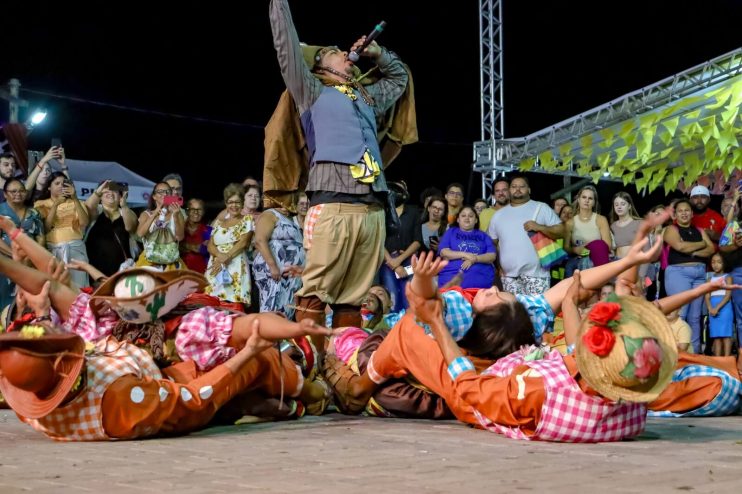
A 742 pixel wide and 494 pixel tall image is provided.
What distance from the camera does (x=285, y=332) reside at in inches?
140

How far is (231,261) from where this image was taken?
834 cm

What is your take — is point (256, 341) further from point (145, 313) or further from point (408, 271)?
point (408, 271)

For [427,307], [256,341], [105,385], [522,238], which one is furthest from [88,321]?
[522,238]

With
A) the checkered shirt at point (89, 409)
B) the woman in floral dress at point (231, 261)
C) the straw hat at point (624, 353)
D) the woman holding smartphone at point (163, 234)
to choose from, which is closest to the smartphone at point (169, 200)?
the woman holding smartphone at point (163, 234)

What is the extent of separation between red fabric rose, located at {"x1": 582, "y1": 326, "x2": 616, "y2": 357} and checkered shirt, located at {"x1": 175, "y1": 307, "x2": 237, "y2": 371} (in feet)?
4.90

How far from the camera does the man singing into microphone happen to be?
5.41 meters

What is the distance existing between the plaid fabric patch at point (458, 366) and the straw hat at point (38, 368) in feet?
4.58

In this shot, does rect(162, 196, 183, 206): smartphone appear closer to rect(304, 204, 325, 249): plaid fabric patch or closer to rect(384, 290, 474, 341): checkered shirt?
rect(304, 204, 325, 249): plaid fabric patch

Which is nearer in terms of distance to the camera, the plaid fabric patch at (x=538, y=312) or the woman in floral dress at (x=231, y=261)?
the plaid fabric patch at (x=538, y=312)

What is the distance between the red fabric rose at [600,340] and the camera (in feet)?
10.6

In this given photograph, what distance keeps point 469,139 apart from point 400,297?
9.73 m

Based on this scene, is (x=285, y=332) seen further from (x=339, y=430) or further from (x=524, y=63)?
(x=524, y=63)

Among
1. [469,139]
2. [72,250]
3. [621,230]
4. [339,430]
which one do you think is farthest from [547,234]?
[469,139]

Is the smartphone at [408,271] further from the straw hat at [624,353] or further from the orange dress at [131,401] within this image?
the straw hat at [624,353]
